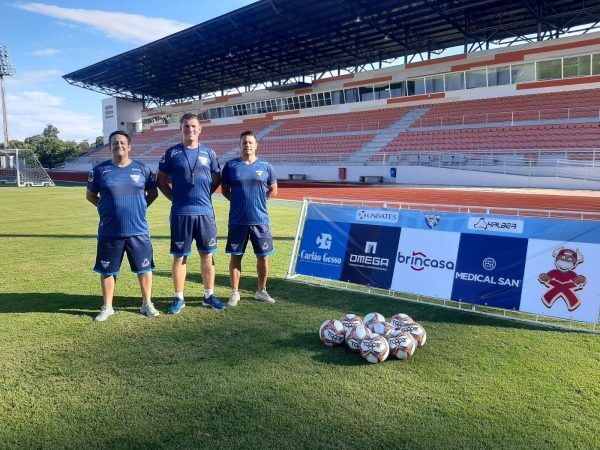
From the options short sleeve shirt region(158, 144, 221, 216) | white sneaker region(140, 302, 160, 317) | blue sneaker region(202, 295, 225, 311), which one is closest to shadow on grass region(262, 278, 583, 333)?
blue sneaker region(202, 295, 225, 311)

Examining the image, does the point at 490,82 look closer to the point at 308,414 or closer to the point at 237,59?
the point at 237,59

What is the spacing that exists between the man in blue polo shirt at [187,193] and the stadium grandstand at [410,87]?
20708 millimetres

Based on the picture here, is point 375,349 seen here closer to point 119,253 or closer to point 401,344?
point 401,344

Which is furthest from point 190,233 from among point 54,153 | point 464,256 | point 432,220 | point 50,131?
point 50,131

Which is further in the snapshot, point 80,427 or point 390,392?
point 390,392

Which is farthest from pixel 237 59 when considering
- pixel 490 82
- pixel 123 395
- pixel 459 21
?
pixel 123 395

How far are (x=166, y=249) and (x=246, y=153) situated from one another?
412 cm

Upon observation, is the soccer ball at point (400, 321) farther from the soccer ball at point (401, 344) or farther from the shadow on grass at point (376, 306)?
the shadow on grass at point (376, 306)

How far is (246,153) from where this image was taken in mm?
4973

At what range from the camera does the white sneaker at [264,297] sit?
5078 millimetres

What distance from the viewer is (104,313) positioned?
4484 millimetres

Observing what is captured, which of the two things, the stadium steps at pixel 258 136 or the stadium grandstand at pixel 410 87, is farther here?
the stadium steps at pixel 258 136

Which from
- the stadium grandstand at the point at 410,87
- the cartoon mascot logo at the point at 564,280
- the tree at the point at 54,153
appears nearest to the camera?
the cartoon mascot logo at the point at 564,280

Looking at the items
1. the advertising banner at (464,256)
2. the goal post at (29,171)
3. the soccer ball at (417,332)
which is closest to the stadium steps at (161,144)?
the goal post at (29,171)
